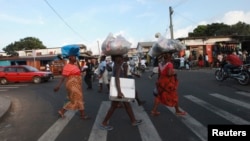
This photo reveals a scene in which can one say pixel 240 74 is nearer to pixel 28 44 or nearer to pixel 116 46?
pixel 116 46

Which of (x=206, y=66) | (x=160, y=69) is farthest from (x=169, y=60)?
(x=206, y=66)

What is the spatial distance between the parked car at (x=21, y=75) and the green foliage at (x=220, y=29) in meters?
54.8

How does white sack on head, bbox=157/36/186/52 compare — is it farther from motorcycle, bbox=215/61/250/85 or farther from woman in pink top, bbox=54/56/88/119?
motorcycle, bbox=215/61/250/85

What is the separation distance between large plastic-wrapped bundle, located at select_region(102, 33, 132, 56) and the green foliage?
66835 mm

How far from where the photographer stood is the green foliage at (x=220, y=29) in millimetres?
71438

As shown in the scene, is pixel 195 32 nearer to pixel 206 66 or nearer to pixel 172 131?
pixel 206 66

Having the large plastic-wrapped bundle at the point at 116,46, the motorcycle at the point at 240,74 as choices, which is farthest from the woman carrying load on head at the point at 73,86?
the motorcycle at the point at 240,74

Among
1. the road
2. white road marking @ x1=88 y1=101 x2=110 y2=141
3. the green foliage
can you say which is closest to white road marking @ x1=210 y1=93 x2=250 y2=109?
the road

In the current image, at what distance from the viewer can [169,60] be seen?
27.0 feet

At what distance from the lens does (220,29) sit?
77.4 meters

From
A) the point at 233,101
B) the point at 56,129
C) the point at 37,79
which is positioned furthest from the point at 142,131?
the point at 37,79

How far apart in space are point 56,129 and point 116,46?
240 cm

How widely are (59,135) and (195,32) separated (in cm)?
7884

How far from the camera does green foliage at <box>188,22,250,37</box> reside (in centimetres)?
7144
